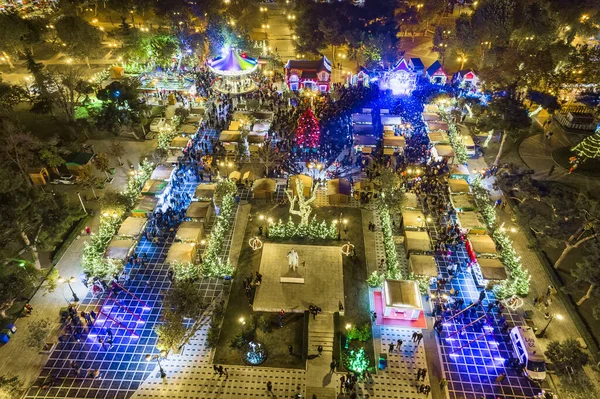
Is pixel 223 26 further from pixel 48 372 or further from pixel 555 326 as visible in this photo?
pixel 555 326

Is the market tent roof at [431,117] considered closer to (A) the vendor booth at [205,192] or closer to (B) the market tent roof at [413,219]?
(B) the market tent roof at [413,219]

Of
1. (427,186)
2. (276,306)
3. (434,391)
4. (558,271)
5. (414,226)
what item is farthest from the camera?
(427,186)

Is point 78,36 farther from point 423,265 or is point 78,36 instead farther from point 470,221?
point 470,221

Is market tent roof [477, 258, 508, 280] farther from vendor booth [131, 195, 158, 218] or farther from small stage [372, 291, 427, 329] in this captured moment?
vendor booth [131, 195, 158, 218]

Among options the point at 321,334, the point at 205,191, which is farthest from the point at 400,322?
the point at 205,191

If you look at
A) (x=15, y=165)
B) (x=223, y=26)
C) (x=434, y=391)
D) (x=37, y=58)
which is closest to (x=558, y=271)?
(x=434, y=391)
